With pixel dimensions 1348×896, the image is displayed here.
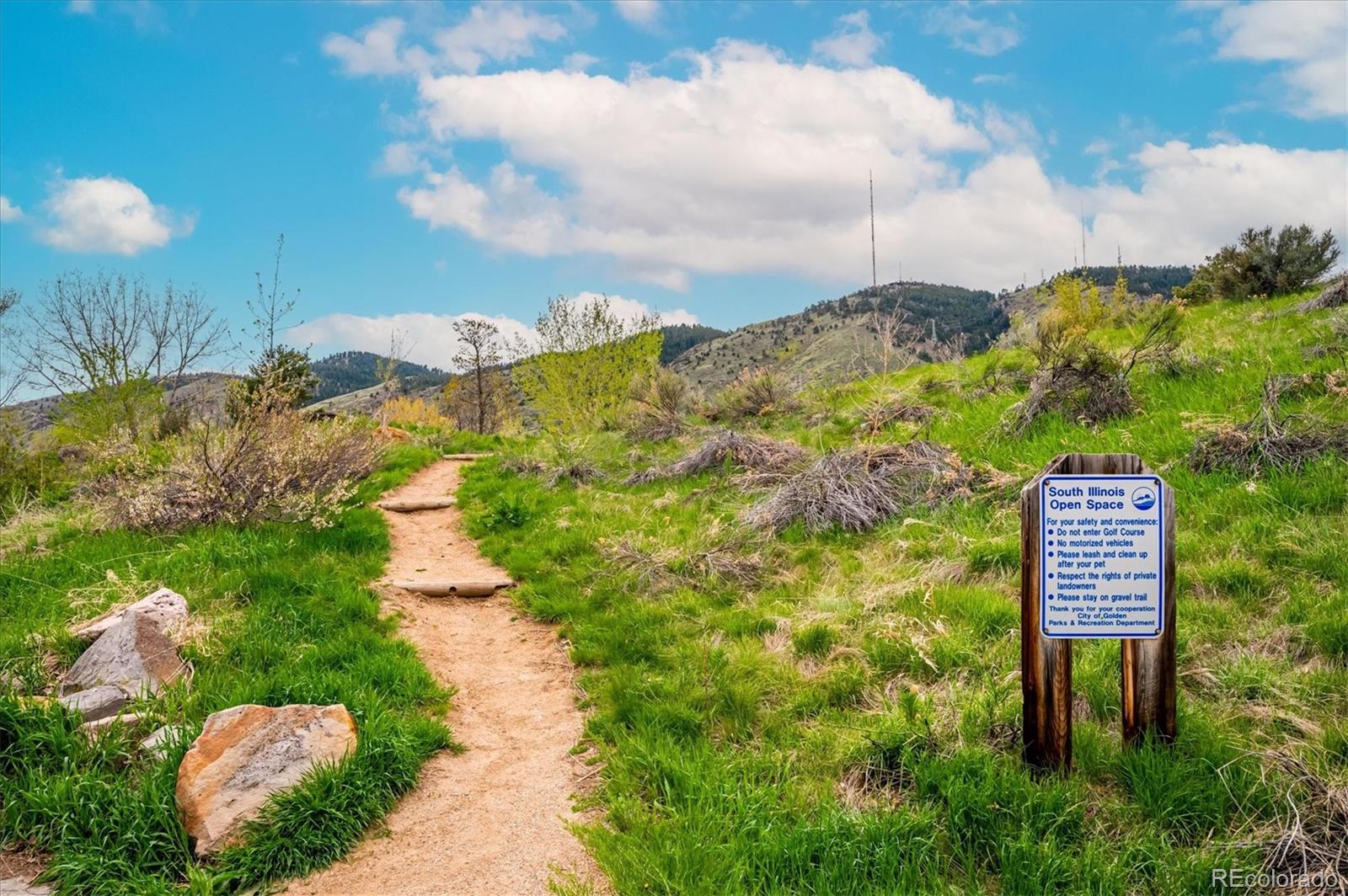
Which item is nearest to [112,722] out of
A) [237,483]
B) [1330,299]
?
[237,483]

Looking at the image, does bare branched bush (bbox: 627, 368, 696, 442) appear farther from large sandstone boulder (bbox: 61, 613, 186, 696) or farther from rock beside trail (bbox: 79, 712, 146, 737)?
rock beside trail (bbox: 79, 712, 146, 737)

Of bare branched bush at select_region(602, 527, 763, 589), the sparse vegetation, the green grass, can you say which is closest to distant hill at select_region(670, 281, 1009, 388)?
the sparse vegetation

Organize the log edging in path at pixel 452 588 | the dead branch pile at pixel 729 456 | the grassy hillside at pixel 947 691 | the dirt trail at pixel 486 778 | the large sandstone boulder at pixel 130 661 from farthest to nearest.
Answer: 1. the dead branch pile at pixel 729 456
2. the log edging in path at pixel 452 588
3. the large sandstone boulder at pixel 130 661
4. the dirt trail at pixel 486 778
5. the grassy hillside at pixel 947 691

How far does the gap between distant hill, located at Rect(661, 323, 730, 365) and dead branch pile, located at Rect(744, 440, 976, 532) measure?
3765 inches

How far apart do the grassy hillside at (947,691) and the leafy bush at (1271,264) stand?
8.89 metres

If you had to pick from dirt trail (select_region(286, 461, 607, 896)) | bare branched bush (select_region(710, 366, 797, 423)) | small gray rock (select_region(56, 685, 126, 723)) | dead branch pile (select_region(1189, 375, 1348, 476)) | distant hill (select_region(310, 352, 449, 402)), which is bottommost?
dirt trail (select_region(286, 461, 607, 896))

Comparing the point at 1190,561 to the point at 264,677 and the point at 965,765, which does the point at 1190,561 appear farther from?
the point at 264,677

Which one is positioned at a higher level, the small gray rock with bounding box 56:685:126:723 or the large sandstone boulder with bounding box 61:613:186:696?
the large sandstone boulder with bounding box 61:613:186:696

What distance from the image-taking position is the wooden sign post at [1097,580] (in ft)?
10.2

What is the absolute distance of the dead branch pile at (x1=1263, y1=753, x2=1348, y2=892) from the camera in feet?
8.46

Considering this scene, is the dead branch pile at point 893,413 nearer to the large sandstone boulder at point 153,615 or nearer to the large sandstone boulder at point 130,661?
the large sandstone boulder at point 153,615

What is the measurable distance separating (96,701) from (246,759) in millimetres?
1303

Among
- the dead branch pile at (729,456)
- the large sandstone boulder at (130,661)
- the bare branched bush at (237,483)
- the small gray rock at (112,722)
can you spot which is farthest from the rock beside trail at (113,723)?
the dead branch pile at (729,456)

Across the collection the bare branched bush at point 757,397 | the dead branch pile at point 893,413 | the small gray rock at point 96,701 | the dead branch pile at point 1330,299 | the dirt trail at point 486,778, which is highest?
the dead branch pile at point 1330,299
